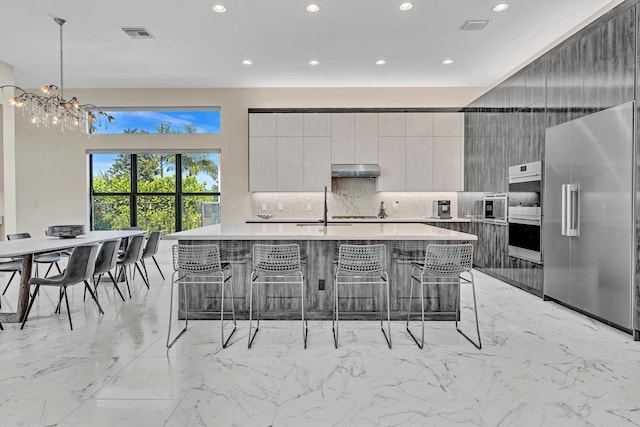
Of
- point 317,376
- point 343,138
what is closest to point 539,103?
point 343,138

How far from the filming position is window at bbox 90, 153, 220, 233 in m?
6.89

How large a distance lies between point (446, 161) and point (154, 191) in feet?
17.9

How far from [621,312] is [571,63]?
2.48 meters

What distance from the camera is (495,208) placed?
533cm

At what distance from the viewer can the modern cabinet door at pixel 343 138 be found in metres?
6.48

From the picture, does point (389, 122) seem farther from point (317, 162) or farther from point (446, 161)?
point (317, 162)

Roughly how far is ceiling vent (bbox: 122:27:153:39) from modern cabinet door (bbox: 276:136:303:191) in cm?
254

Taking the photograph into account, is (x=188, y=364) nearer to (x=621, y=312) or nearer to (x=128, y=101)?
(x=621, y=312)

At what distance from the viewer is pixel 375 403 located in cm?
210

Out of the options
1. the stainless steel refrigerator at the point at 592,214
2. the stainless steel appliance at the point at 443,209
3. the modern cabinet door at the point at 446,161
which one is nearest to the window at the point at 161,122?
the modern cabinet door at the point at 446,161

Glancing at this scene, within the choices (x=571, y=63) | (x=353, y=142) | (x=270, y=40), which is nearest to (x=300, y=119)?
(x=353, y=142)

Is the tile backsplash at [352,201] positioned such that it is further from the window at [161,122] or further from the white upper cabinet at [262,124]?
the window at [161,122]

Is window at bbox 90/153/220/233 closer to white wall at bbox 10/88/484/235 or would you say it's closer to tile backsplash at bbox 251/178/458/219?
white wall at bbox 10/88/484/235

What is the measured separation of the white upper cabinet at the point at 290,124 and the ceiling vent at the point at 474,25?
9.83ft
